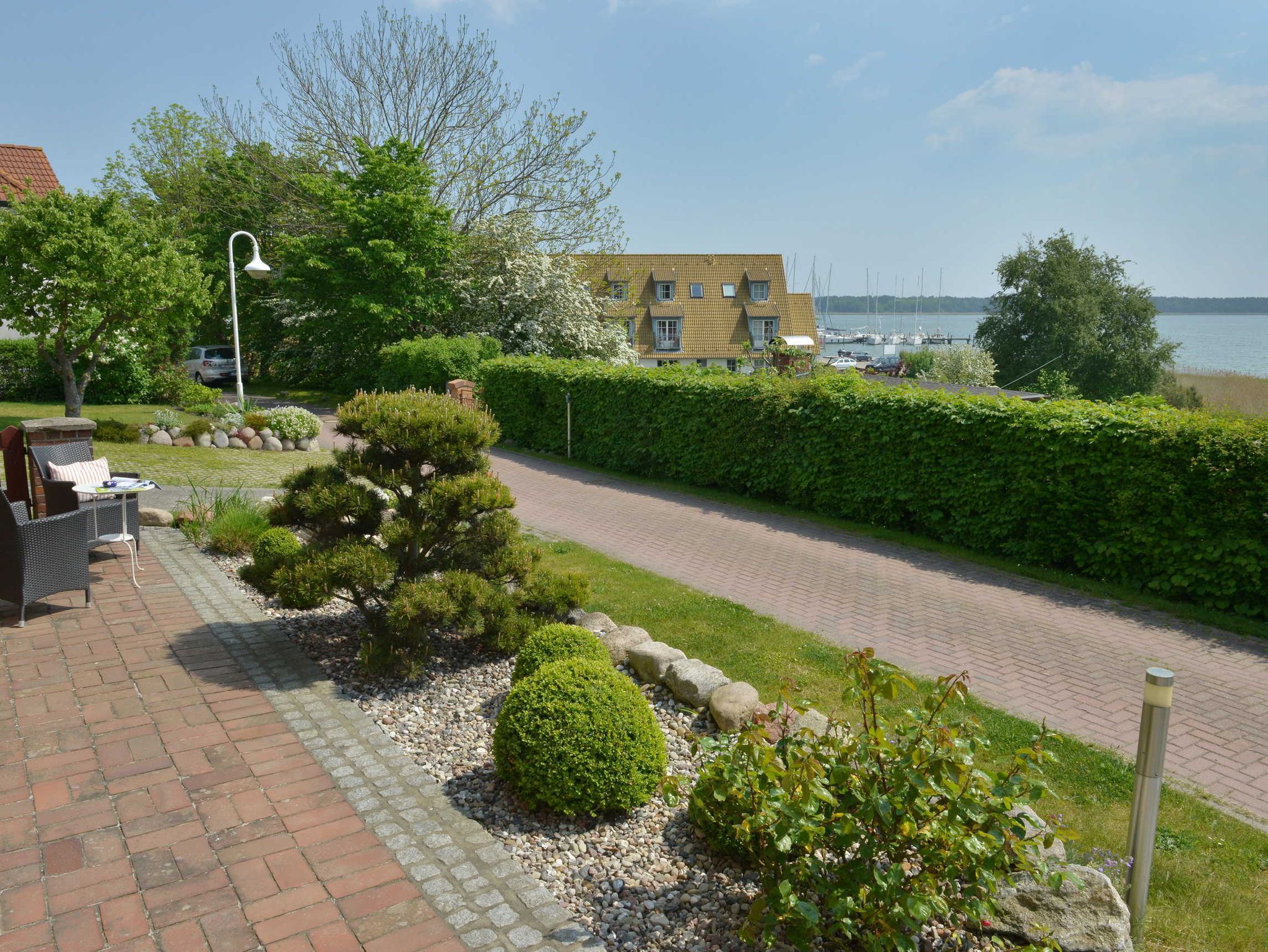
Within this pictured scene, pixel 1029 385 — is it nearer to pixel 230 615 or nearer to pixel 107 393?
pixel 107 393

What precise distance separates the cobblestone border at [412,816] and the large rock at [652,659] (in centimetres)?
169

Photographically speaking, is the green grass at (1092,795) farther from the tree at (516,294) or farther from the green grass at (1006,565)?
the tree at (516,294)

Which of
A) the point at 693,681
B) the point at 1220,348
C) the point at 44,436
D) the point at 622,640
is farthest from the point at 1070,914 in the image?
the point at 1220,348

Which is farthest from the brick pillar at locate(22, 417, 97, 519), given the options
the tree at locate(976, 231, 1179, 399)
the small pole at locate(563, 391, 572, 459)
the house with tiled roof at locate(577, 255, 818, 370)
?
the tree at locate(976, 231, 1179, 399)

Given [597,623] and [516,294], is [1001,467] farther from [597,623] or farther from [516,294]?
[516,294]

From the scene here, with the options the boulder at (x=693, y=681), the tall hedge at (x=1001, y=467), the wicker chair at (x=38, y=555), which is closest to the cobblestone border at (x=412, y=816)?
the wicker chair at (x=38, y=555)

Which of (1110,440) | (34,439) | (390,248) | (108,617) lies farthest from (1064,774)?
(390,248)

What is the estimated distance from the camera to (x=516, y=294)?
2800 centimetres

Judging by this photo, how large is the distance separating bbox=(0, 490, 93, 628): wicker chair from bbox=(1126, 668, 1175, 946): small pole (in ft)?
23.3

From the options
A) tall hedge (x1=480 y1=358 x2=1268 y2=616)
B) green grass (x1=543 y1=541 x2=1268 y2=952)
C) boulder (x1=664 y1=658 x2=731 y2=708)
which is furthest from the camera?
tall hedge (x1=480 y1=358 x2=1268 y2=616)

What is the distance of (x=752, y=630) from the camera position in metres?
7.04

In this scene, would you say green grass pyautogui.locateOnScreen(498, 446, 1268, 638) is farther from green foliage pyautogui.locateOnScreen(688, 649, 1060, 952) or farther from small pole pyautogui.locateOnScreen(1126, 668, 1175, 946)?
green foliage pyautogui.locateOnScreen(688, 649, 1060, 952)

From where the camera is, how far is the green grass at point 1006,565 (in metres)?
7.73

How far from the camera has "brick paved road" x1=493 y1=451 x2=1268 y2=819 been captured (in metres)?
5.60
